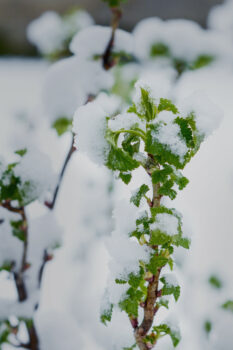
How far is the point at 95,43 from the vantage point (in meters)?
0.65

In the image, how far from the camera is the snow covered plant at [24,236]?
52cm

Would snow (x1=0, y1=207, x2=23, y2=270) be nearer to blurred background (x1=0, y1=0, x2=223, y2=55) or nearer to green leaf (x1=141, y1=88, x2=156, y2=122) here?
green leaf (x1=141, y1=88, x2=156, y2=122)

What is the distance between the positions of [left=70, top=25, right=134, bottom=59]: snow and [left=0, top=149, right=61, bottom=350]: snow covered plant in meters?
0.19

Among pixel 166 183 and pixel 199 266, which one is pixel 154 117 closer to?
pixel 166 183

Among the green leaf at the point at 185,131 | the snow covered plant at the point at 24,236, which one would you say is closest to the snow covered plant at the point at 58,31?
the snow covered plant at the point at 24,236

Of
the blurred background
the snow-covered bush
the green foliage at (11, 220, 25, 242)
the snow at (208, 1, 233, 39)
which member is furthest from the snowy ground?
the blurred background

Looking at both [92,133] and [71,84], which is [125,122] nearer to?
[92,133]

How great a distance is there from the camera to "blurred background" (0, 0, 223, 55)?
3881mm

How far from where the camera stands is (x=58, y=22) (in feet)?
3.22

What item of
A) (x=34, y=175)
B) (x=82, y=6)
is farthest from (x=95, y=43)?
(x=82, y=6)

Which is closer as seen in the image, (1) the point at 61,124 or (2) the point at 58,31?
(1) the point at 61,124

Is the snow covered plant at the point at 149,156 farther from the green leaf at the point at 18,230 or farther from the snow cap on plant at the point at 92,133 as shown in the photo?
the green leaf at the point at 18,230

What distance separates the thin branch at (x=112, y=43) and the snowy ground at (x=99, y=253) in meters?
0.18

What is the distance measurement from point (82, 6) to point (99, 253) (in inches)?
124
